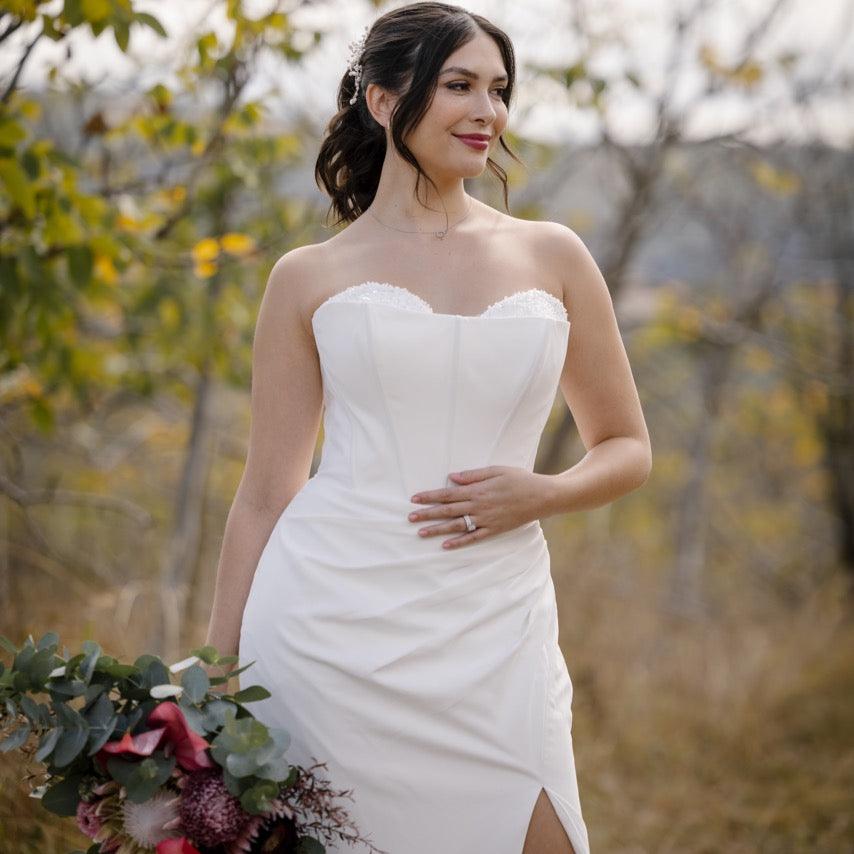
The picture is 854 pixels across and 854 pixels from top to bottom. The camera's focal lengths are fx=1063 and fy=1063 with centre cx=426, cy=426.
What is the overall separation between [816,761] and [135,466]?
179 inches

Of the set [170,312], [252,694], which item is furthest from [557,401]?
[252,694]

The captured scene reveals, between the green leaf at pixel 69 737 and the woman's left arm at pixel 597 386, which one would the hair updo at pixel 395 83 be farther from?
the green leaf at pixel 69 737

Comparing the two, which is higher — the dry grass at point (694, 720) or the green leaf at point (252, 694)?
the green leaf at point (252, 694)

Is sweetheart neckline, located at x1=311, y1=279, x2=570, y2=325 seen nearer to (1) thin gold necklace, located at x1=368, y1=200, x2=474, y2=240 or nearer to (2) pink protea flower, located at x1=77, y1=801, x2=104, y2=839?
(1) thin gold necklace, located at x1=368, y1=200, x2=474, y2=240

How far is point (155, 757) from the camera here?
1.81m

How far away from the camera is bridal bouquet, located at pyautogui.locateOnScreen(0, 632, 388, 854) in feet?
5.88

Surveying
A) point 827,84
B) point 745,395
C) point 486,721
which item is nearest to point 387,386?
point 486,721

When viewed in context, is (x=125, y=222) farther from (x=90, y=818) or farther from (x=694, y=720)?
(x=694, y=720)

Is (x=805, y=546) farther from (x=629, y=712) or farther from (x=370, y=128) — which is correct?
(x=370, y=128)
